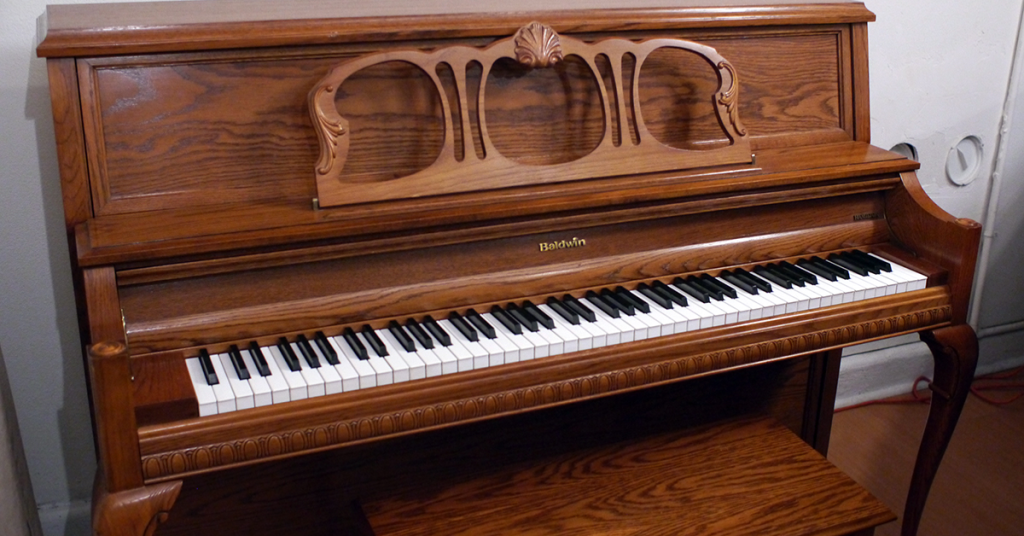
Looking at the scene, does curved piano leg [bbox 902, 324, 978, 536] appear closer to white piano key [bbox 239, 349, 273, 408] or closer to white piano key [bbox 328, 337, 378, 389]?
white piano key [bbox 328, 337, 378, 389]

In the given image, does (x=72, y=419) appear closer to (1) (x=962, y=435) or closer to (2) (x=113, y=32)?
(2) (x=113, y=32)

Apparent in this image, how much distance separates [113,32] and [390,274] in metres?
0.62

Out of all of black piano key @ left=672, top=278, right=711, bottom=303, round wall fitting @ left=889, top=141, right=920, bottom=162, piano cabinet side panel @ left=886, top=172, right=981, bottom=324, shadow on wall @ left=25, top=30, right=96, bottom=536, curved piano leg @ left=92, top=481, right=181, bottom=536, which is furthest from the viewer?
round wall fitting @ left=889, top=141, right=920, bottom=162

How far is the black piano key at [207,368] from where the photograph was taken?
4.45 ft

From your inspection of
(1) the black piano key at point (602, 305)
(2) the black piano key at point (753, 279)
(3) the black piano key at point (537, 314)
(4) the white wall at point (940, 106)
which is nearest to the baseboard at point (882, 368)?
(4) the white wall at point (940, 106)

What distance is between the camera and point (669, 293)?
1689 mm

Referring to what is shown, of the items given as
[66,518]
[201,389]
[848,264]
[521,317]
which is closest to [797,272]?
[848,264]

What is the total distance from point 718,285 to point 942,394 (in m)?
0.66

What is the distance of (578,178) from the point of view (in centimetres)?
167

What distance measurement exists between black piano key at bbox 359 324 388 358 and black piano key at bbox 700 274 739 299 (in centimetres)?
67

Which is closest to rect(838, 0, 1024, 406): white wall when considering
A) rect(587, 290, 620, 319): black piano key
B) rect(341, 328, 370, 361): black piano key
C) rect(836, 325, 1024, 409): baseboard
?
rect(836, 325, 1024, 409): baseboard

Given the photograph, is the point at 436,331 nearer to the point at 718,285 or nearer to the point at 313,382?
the point at 313,382

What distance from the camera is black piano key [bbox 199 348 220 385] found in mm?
1356

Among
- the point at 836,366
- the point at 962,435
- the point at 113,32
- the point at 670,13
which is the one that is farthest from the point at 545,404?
the point at 962,435
